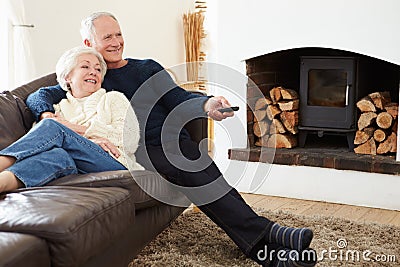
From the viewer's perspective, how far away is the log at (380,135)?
3.77m

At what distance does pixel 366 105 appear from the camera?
380 centimetres

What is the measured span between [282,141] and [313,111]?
28 cm

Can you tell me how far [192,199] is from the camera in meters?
2.76

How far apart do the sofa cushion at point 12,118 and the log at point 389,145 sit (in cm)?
207

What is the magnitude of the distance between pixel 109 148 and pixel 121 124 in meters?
0.16

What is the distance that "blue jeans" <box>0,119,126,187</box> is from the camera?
231 cm

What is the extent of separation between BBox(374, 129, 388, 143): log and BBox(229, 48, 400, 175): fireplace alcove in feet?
0.33

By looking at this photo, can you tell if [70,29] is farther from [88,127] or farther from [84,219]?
[84,219]

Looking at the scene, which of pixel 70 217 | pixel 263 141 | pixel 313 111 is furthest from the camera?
pixel 263 141

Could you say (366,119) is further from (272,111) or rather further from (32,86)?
(32,86)

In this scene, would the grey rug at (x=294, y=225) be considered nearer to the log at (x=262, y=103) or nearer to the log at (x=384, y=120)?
the log at (x=384, y=120)

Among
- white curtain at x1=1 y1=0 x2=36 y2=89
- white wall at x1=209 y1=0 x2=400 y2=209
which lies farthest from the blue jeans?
white curtain at x1=1 y1=0 x2=36 y2=89

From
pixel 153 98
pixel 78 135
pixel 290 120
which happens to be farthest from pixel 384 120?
pixel 78 135

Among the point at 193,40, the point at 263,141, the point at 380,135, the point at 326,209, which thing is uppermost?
the point at 193,40
